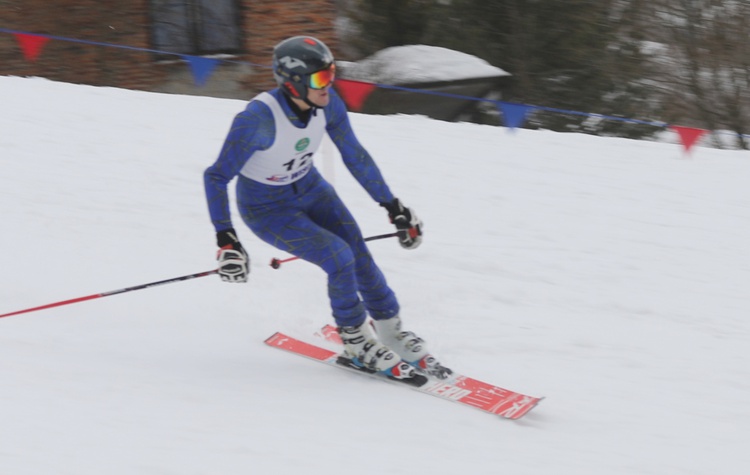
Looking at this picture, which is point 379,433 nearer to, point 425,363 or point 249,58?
point 425,363

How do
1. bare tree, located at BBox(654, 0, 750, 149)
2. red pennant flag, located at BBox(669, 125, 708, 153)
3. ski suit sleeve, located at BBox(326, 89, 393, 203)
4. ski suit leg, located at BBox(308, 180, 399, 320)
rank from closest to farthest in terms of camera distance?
ski suit sleeve, located at BBox(326, 89, 393, 203) < ski suit leg, located at BBox(308, 180, 399, 320) < red pennant flag, located at BBox(669, 125, 708, 153) < bare tree, located at BBox(654, 0, 750, 149)

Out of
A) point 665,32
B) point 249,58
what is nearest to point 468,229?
point 249,58

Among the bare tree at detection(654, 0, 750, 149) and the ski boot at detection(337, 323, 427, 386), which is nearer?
the ski boot at detection(337, 323, 427, 386)

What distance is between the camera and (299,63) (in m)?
3.85

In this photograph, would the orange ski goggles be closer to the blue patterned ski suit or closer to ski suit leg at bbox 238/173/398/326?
the blue patterned ski suit

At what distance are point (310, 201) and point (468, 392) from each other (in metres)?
1.15

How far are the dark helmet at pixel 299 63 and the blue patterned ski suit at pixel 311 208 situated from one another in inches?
3.4

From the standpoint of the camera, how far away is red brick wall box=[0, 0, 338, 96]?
1112cm

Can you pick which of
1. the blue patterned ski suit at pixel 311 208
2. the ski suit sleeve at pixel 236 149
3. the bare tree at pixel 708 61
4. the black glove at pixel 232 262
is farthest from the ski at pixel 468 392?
the bare tree at pixel 708 61

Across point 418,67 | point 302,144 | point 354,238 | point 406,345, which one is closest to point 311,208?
point 354,238

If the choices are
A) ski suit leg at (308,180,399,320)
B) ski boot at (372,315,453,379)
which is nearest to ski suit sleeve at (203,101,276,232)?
ski suit leg at (308,180,399,320)

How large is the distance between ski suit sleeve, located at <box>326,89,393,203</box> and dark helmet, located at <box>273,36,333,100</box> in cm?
30

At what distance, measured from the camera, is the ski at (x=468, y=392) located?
3.96 meters

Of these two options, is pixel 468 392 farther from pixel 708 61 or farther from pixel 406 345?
pixel 708 61
